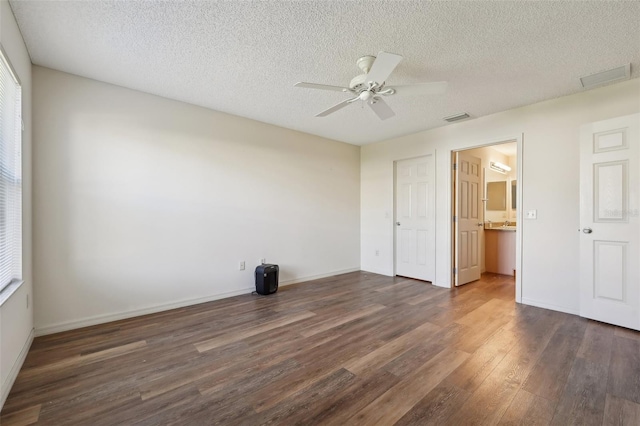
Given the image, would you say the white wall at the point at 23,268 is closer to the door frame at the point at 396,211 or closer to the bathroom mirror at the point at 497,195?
the door frame at the point at 396,211

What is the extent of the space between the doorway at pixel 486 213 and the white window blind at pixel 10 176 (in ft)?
16.1

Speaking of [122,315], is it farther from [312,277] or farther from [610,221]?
[610,221]

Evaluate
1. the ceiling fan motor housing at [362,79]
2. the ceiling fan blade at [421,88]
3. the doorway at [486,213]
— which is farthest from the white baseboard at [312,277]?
the ceiling fan blade at [421,88]

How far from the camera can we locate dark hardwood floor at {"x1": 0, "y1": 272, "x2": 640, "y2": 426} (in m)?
1.64

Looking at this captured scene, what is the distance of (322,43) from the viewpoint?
2264 millimetres

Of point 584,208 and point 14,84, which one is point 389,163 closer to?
point 584,208

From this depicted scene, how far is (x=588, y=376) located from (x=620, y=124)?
8.21 ft

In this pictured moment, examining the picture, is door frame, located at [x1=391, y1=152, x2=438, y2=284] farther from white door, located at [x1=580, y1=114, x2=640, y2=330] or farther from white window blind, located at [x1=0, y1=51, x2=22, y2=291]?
white window blind, located at [x1=0, y1=51, x2=22, y2=291]

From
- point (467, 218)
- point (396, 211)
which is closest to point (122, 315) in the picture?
point (396, 211)

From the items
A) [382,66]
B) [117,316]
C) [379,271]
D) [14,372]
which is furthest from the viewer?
[379,271]

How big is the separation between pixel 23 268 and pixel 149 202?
1208 millimetres

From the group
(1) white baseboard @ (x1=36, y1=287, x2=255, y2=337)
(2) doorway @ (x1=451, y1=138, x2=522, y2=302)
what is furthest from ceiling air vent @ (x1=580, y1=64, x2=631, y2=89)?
(1) white baseboard @ (x1=36, y1=287, x2=255, y2=337)

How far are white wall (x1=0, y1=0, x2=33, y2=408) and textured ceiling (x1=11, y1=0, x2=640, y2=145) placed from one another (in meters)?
0.15

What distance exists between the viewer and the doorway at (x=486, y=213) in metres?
4.35
